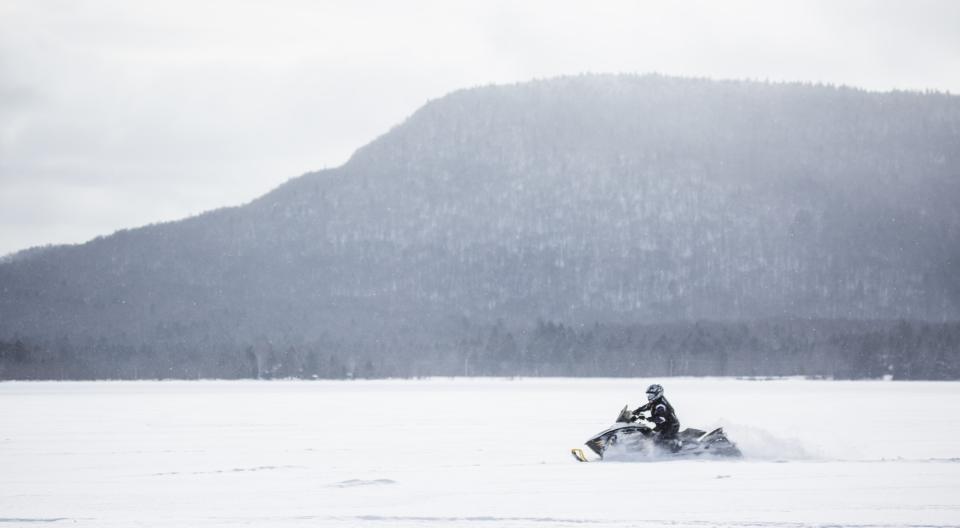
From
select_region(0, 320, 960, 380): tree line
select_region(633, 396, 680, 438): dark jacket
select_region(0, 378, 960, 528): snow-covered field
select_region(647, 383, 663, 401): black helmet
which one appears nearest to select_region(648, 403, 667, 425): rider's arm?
select_region(633, 396, 680, 438): dark jacket

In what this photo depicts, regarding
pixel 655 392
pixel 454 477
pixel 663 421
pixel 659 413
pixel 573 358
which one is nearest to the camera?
pixel 454 477

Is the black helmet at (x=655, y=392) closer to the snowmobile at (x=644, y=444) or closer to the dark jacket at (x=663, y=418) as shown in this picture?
the dark jacket at (x=663, y=418)

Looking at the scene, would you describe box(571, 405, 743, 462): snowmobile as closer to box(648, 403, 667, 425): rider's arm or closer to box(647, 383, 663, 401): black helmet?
box(648, 403, 667, 425): rider's arm

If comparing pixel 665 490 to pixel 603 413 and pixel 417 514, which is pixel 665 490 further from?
pixel 603 413

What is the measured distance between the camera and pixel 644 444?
28094 mm

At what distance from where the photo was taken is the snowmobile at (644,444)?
28031 millimetres

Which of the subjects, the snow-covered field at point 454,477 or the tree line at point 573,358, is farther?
the tree line at point 573,358

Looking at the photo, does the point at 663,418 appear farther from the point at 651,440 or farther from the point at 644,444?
the point at 644,444

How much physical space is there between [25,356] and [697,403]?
126606mm

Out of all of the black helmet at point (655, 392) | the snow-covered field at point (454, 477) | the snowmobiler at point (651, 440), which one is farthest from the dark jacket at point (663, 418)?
the snow-covered field at point (454, 477)

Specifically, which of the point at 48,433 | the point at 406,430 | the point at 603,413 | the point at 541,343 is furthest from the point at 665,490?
the point at 541,343

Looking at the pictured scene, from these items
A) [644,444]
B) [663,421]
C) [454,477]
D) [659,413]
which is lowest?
[454,477]

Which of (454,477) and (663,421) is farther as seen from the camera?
(663,421)

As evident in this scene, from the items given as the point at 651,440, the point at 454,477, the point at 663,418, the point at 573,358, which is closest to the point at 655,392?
the point at 663,418
